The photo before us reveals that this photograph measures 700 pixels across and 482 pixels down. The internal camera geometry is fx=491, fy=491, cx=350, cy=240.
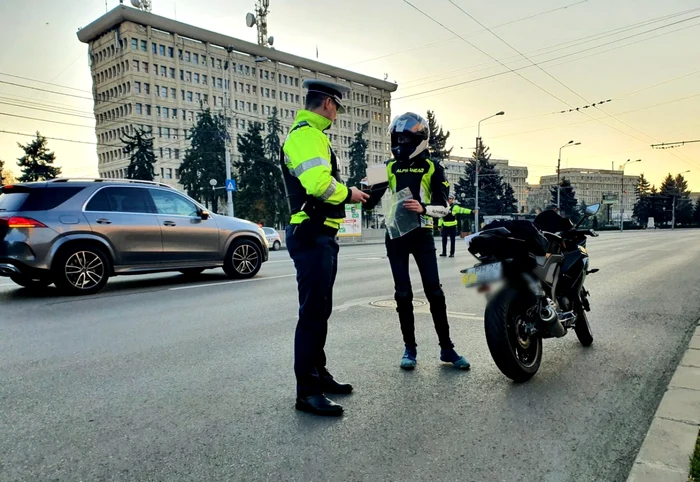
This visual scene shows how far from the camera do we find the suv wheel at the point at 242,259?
956 centimetres

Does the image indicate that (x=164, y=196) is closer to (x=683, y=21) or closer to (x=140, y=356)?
(x=140, y=356)

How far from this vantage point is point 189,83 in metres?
100

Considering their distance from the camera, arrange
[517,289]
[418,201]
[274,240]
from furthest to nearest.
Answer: [274,240] → [418,201] → [517,289]

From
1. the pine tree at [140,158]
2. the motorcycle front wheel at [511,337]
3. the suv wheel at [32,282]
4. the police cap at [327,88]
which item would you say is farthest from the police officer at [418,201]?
the pine tree at [140,158]

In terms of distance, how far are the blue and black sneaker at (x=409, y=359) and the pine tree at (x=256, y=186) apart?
58235 millimetres

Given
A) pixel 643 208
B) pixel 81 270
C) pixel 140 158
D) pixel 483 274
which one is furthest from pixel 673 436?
pixel 643 208

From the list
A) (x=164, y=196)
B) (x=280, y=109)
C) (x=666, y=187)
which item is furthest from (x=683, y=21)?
(x=666, y=187)

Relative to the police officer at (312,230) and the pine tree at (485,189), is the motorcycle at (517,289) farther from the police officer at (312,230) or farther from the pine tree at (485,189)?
the pine tree at (485,189)

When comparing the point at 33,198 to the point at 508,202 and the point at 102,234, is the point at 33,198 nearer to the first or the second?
the point at 102,234

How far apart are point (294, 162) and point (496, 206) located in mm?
73819

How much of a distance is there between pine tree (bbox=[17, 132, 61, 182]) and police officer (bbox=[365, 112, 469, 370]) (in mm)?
64489

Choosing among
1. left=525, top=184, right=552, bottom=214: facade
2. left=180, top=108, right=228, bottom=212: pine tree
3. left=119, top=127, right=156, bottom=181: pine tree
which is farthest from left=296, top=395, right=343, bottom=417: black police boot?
left=525, top=184, right=552, bottom=214: facade

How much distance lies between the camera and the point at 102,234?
789cm

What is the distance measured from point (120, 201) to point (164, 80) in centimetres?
9913
